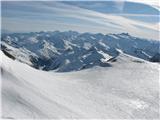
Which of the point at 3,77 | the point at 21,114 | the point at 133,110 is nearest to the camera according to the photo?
the point at 21,114

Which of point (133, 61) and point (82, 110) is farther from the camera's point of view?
point (133, 61)

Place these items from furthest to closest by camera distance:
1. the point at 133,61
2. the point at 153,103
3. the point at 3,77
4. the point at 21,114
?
the point at 133,61 → the point at 153,103 → the point at 3,77 → the point at 21,114

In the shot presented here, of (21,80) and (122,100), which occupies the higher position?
(21,80)

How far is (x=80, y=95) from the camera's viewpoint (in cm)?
2895

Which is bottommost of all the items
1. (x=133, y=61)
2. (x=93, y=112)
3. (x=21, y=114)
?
(x=133, y=61)

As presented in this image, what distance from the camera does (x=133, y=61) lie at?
Answer: 5247 cm

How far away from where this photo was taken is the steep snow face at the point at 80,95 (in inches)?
842

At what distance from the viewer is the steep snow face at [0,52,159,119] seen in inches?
842

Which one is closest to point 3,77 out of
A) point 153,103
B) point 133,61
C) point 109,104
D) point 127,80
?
point 109,104

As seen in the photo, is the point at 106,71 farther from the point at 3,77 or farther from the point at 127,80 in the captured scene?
the point at 3,77

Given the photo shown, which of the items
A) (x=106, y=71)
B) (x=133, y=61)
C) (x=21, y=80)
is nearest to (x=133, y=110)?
(x=21, y=80)

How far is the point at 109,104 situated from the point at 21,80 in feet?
24.7

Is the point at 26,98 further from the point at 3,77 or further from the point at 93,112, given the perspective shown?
the point at 93,112

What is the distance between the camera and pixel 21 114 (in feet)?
63.7
